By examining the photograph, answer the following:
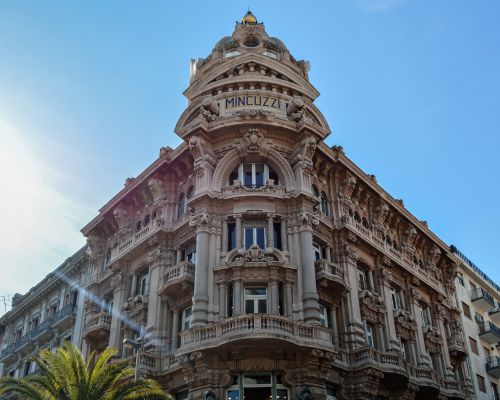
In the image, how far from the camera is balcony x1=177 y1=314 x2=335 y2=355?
24.2 metres

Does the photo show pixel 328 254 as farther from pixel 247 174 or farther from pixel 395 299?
pixel 395 299

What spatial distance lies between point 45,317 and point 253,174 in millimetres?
23859

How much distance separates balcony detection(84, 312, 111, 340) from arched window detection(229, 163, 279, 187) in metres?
11.0

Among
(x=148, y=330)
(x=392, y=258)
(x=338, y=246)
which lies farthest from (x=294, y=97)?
(x=148, y=330)

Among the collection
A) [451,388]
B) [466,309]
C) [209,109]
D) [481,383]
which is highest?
[209,109]

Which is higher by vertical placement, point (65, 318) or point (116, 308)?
point (65, 318)

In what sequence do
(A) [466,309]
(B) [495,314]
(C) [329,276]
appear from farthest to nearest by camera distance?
(B) [495,314] < (A) [466,309] < (C) [329,276]

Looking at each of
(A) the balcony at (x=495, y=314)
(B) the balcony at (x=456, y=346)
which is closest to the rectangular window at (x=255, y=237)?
(B) the balcony at (x=456, y=346)

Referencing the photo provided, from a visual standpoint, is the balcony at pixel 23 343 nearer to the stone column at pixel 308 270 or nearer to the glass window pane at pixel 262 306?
the glass window pane at pixel 262 306

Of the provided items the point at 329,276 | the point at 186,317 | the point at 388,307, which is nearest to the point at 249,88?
the point at 329,276

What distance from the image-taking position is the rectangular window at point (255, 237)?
28828 millimetres

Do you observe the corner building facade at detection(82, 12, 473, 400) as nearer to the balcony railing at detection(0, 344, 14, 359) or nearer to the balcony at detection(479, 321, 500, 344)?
the balcony at detection(479, 321, 500, 344)

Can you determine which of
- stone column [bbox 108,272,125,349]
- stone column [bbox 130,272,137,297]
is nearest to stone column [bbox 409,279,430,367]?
stone column [bbox 130,272,137,297]

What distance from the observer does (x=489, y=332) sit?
44406 millimetres
